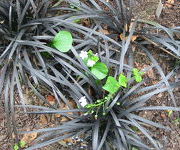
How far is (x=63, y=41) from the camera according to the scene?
288 centimetres

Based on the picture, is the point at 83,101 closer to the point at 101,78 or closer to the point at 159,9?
the point at 101,78

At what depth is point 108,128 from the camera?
2791 millimetres

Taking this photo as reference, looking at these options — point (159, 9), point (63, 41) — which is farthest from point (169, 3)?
point (63, 41)

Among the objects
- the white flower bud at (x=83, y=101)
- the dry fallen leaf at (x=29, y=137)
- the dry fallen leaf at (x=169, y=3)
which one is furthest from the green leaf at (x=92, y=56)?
the dry fallen leaf at (x=169, y=3)

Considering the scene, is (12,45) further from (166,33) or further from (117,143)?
(166,33)

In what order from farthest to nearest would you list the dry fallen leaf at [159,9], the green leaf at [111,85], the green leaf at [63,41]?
the dry fallen leaf at [159,9] → the green leaf at [63,41] → the green leaf at [111,85]

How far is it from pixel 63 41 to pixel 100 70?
0.40 meters

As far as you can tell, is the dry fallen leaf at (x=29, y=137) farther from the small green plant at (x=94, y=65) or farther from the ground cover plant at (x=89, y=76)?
the small green plant at (x=94, y=65)

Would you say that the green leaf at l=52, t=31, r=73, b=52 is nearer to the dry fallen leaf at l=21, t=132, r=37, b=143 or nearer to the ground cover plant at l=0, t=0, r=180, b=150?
the ground cover plant at l=0, t=0, r=180, b=150

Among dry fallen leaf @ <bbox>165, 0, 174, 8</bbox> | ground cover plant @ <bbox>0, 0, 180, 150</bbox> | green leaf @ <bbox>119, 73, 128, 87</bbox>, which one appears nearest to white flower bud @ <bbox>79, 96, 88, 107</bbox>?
ground cover plant @ <bbox>0, 0, 180, 150</bbox>

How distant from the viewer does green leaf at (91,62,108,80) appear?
283cm

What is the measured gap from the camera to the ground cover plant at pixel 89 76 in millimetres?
2789

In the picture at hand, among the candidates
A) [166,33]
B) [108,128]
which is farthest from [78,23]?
[108,128]

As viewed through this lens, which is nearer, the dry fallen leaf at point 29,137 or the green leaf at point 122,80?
the green leaf at point 122,80
